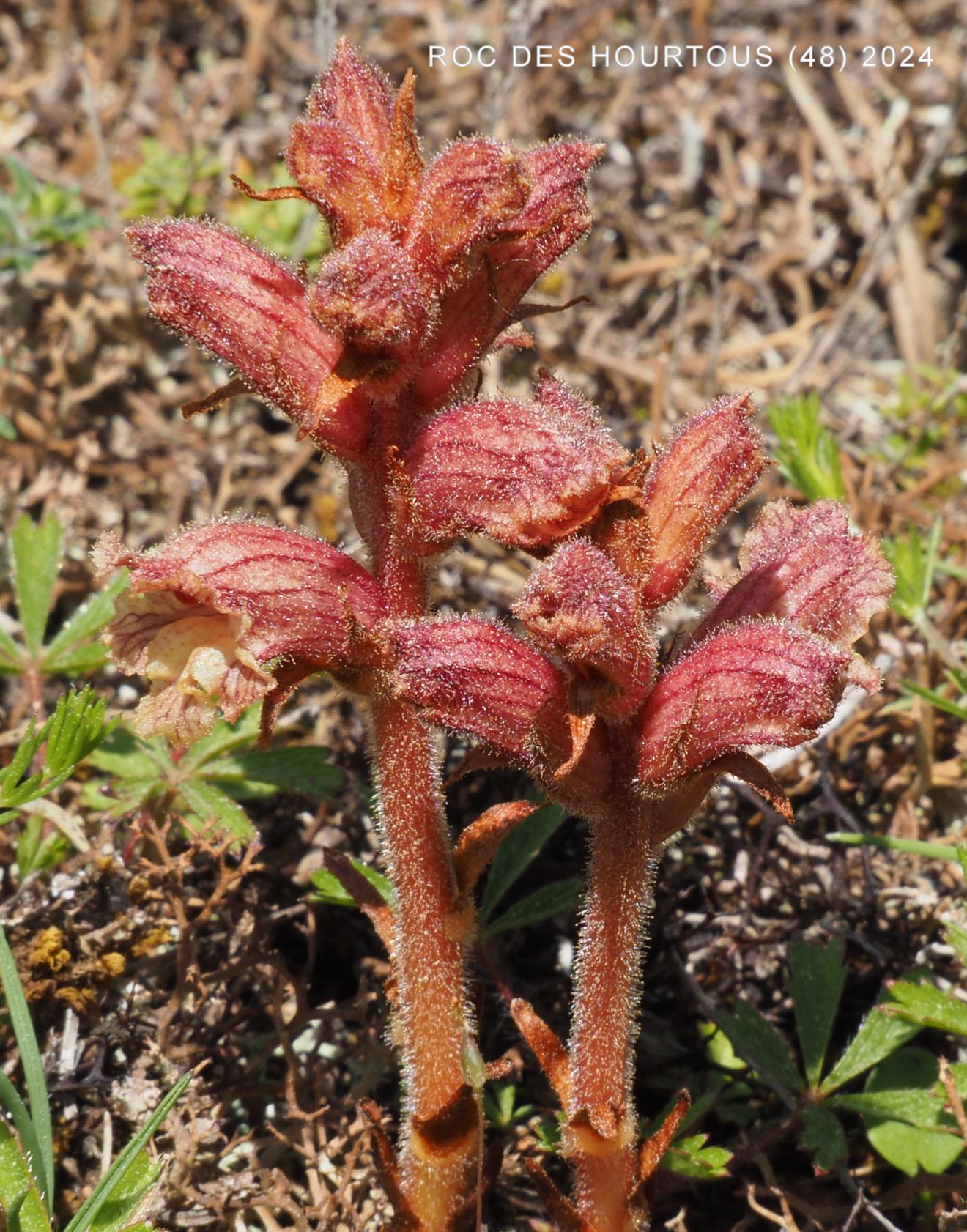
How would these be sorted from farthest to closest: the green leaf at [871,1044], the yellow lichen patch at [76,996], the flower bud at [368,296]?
the yellow lichen patch at [76,996] → the green leaf at [871,1044] → the flower bud at [368,296]

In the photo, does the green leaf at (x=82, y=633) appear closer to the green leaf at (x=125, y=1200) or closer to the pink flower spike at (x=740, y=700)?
the green leaf at (x=125, y=1200)

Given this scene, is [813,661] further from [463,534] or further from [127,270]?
[127,270]

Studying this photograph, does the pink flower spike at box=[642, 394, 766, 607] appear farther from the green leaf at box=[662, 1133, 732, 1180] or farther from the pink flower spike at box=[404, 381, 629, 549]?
the green leaf at box=[662, 1133, 732, 1180]

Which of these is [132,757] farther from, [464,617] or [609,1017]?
[609,1017]

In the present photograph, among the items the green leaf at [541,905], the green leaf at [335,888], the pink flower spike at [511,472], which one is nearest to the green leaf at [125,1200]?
the green leaf at [335,888]

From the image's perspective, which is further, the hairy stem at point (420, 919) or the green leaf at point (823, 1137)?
the green leaf at point (823, 1137)

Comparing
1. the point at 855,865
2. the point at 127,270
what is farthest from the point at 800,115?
the point at 855,865
